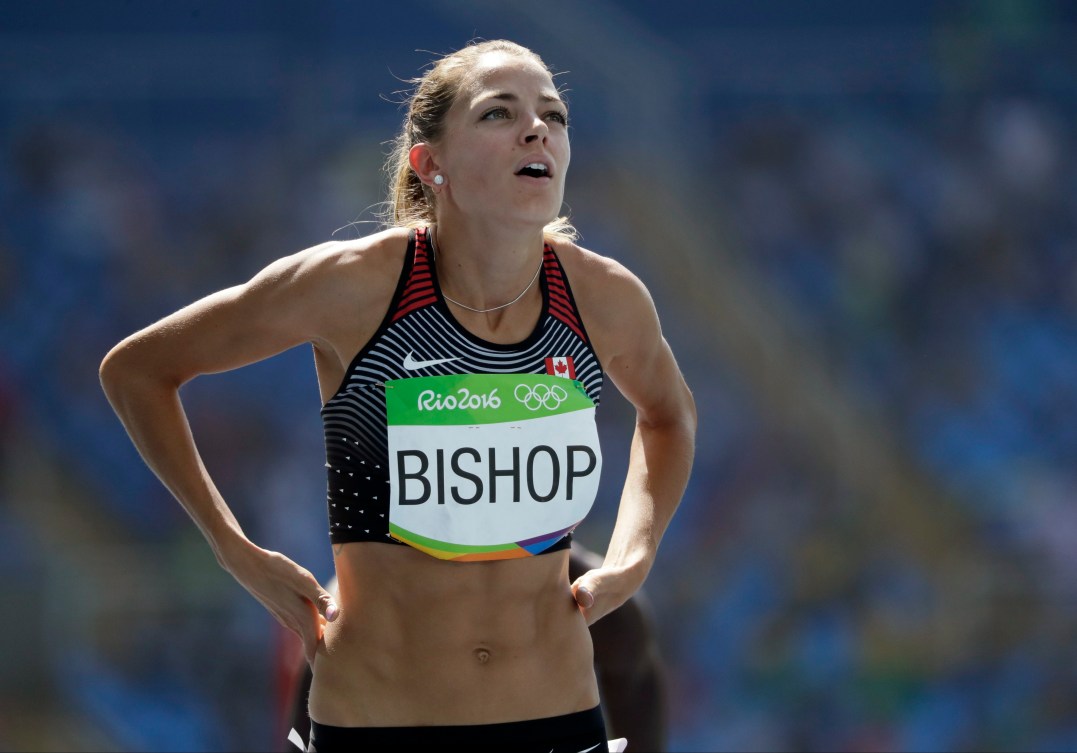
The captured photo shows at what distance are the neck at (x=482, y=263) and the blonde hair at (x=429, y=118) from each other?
0.10 m

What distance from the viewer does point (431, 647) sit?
6.31ft

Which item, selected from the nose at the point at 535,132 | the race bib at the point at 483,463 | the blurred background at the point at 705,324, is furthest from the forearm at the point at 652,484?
A: the blurred background at the point at 705,324

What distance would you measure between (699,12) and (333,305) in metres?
4.85

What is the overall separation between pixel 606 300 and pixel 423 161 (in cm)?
39

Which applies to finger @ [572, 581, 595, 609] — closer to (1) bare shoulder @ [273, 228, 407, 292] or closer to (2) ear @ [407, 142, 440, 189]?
(1) bare shoulder @ [273, 228, 407, 292]

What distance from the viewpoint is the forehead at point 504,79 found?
1997 mm

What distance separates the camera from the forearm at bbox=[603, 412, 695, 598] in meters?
2.26

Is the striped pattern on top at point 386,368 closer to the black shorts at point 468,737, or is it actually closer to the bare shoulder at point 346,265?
the bare shoulder at point 346,265

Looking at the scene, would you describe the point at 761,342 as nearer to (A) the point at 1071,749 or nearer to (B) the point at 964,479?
(B) the point at 964,479

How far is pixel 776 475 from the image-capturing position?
19.3 feet

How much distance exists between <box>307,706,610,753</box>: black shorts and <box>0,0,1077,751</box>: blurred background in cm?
360

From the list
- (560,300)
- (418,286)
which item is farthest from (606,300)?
(418,286)

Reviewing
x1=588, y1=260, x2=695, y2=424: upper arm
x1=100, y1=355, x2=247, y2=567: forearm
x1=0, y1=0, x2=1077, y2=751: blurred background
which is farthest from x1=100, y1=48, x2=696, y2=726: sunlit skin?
x1=0, y1=0, x2=1077, y2=751: blurred background

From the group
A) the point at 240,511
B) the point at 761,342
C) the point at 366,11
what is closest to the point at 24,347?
the point at 240,511
